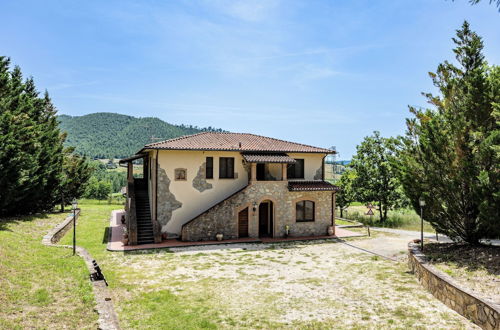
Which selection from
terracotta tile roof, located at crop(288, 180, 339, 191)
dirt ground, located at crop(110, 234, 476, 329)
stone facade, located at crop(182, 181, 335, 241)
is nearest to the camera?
dirt ground, located at crop(110, 234, 476, 329)

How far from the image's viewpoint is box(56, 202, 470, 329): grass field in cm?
835

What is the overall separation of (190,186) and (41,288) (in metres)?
10.7

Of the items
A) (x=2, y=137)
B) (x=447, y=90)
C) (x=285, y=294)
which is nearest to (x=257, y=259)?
(x=285, y=294)

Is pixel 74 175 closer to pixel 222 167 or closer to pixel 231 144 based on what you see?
pixel 222 167

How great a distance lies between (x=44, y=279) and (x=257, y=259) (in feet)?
27.8

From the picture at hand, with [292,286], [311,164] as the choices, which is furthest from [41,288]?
[311,164]

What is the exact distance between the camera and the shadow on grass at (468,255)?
1073 cm

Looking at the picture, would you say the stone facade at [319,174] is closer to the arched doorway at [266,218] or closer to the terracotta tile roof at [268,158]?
the terracotta tile roof at [268,158]

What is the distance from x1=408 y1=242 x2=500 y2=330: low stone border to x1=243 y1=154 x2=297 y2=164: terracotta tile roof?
937 centimetres

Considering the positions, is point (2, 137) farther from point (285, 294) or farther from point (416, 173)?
point (416, 173)

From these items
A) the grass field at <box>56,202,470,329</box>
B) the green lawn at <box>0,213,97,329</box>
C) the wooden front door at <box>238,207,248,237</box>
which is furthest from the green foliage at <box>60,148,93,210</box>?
the wooden front door at <box>238,207,248,237</box>

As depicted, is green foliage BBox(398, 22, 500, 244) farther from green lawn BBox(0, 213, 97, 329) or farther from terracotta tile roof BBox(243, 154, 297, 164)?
green lawn BBox(0, 213, 97, 329)

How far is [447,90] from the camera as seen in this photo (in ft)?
45.9

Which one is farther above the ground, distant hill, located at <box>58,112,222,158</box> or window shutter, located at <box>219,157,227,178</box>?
distant hill, located at <box>58,112,222,158</box>
